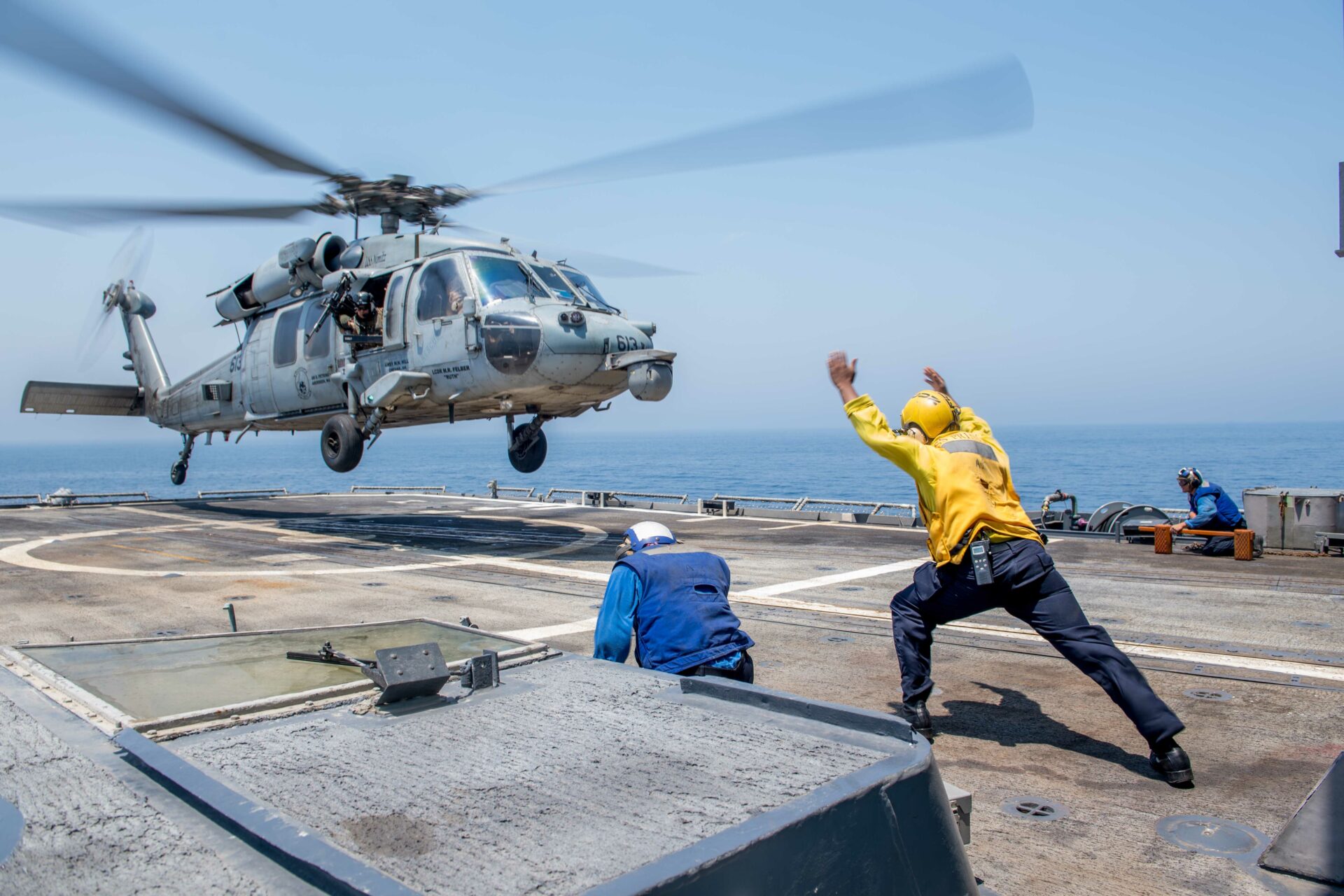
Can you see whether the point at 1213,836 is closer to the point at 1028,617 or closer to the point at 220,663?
the point at 1028,617

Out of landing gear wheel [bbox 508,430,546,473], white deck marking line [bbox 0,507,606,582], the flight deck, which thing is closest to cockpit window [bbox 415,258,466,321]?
landing gear wheel [bbox 508,430,546,473]

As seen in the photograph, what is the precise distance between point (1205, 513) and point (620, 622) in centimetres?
1128

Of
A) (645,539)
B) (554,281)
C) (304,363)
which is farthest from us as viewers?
(304,363)

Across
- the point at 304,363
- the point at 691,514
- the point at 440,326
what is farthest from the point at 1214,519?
the point at 304,363

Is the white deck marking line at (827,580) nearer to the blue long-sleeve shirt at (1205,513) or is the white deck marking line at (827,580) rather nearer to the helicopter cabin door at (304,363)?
the blue long-sleeve shirt at (1205,513)

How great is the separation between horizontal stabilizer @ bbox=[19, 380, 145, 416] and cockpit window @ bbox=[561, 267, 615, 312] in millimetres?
15115

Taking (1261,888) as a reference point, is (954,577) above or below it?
above

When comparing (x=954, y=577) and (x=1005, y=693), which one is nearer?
(x=954, y=577)

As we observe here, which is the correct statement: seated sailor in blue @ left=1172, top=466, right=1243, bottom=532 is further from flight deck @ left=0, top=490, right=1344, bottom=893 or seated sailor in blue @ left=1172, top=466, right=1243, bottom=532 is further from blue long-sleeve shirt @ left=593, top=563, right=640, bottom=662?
blue long-sleeve shirt @ left=593, top=563, right=640, bottom=662

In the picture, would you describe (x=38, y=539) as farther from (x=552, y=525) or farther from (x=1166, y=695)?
(x=1166, y=695)

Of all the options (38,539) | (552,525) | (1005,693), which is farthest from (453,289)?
(1005,693)

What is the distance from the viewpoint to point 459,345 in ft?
48.0

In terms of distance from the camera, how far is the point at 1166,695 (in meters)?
5.83

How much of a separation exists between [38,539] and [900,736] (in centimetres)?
1853
